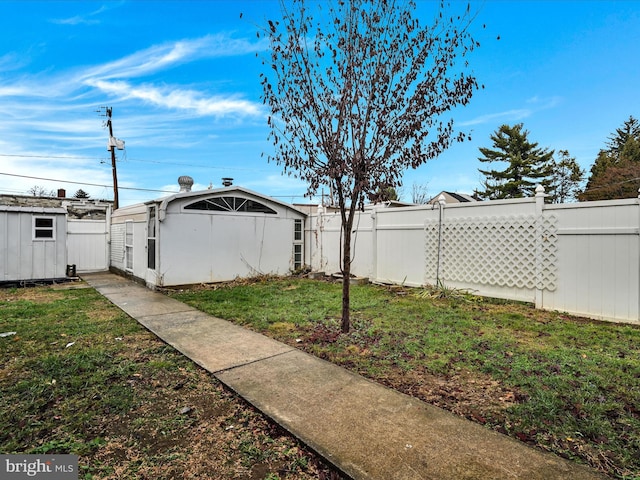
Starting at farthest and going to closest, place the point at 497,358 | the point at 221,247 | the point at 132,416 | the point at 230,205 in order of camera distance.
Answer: the point at 230,205 → the point at 221,247 → the point at 497,358 → the point at 132,416

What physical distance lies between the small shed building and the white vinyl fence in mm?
2849

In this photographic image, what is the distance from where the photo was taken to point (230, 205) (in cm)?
1009

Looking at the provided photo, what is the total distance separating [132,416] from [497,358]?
3.79 meters

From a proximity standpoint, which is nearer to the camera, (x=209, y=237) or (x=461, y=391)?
(x=461, y=391)

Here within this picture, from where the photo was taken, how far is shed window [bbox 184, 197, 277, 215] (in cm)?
952

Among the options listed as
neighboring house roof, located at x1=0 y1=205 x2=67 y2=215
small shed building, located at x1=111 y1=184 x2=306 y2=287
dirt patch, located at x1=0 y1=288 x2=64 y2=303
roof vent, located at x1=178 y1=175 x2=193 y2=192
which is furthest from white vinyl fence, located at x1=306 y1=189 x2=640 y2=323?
neighboring house roof, located at x1=0 y1=205 x2=67 y2=215

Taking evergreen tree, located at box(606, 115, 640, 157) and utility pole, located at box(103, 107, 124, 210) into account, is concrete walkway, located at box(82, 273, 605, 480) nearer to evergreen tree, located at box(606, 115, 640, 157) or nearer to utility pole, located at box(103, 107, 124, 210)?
utility pole, located at box(103, 107, 124, 210)

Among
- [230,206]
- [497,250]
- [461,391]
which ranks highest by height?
[230,206]

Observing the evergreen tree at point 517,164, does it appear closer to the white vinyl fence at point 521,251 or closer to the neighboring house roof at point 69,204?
the white vinyl fence at point 521,251

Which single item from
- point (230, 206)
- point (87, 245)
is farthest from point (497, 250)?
point (87, 245)

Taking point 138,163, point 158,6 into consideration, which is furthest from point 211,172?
point 158,6

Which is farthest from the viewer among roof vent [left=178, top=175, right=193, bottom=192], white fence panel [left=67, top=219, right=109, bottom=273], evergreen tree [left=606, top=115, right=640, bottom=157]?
evergreen tree [left=606, top=115, right=640, bottom=157]

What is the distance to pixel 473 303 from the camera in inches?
277

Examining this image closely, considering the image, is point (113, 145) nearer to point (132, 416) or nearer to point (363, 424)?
point (132, 416)
